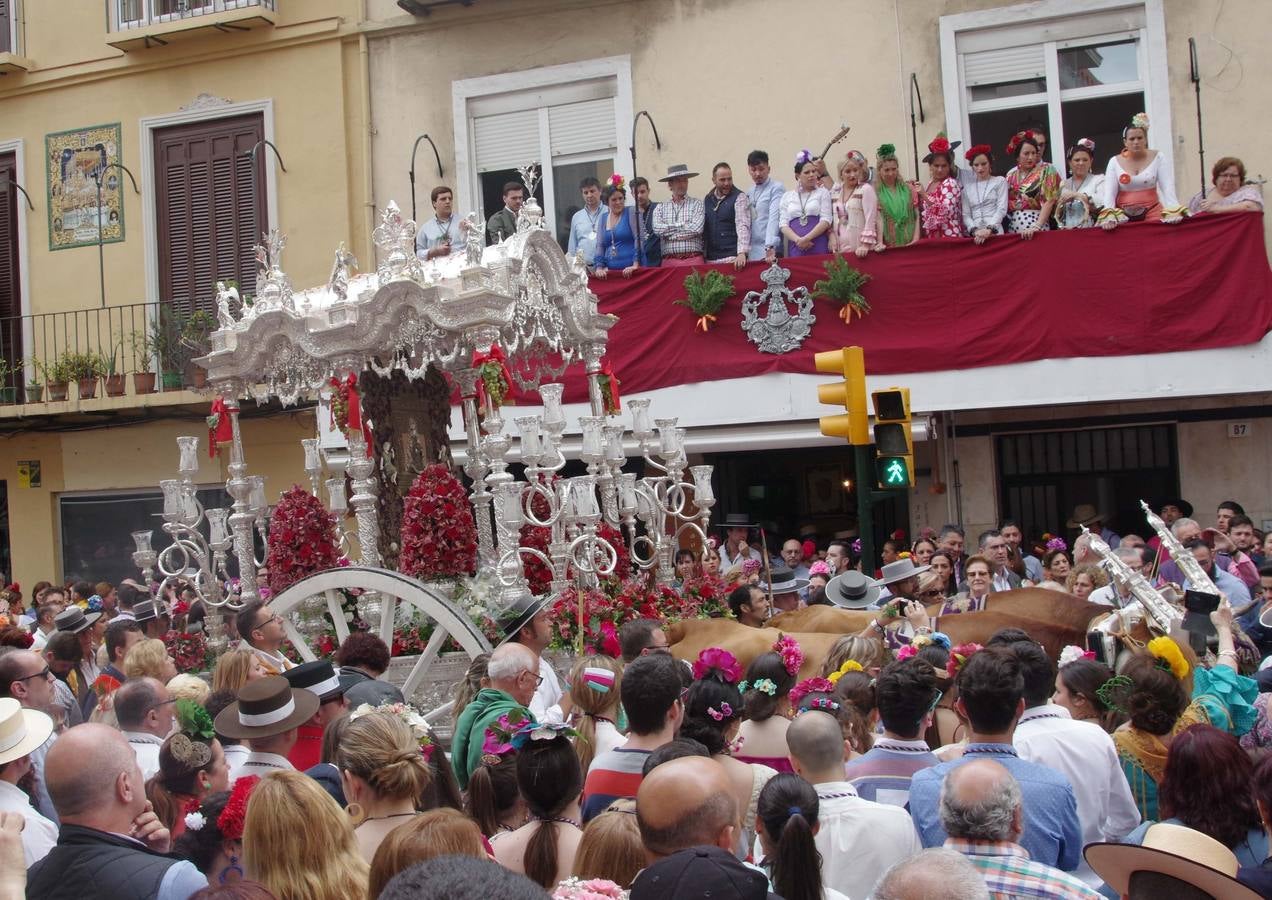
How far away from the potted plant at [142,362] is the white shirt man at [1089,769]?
14.3 m

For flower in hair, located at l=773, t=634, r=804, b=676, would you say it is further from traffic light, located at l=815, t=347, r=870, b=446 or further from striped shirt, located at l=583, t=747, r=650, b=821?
traffic light, located at l=815, t=347, r=870, b=446

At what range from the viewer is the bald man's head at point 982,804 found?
13.1 feet

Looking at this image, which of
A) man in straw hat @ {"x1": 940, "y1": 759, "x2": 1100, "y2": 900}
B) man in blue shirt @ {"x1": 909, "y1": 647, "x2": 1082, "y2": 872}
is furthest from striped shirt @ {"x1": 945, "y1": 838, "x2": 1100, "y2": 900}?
man in blue shirt @ {"x1": 909, "y1": 647, "x2": 1082, "y2": 872}

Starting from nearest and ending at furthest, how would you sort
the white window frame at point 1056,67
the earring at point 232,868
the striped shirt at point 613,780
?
the earring at point 232,868, the striped shirt at point 613,780, the white window frame at point 1056,67

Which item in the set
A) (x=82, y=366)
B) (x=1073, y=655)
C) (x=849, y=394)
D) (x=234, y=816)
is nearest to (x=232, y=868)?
(x=234, y=816)

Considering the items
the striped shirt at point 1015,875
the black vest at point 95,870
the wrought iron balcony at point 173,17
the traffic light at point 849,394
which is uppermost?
the wrought iron balcony at point 173,17

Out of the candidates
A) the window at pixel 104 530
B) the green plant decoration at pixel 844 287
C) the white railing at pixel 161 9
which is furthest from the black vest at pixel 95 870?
the white railing at pixel 161 9

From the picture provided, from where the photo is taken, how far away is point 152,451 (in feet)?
59.7

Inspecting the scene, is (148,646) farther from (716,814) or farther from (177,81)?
(177,81)

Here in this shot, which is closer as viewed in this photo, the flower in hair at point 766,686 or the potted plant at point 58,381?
the flower in hair at point 766,686

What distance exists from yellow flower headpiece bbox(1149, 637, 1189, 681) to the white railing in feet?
49.0

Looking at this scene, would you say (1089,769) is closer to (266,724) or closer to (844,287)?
(266,724)

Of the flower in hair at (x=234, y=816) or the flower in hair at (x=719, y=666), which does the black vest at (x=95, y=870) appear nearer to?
the flower in hair at (x=234, y=816)

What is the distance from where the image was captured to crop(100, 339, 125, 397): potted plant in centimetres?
1748
